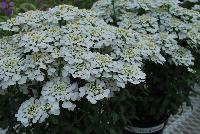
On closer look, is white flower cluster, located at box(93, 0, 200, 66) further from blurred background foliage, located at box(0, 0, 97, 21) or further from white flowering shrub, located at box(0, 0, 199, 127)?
blurred background foliage, located at box(0, 0, 97, 21)

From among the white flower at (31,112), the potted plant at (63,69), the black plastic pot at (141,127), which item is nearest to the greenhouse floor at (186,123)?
the black plastic pot at (141,127)

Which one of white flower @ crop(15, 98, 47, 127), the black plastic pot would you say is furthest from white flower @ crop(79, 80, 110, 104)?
the black plastic pot

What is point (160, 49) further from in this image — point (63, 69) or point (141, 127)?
point (63, 69)

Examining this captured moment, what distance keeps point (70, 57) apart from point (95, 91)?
20 centimetres

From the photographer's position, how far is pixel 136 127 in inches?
99.0

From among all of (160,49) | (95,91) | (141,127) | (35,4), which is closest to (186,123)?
(141,127)

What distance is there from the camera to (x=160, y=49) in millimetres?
2338

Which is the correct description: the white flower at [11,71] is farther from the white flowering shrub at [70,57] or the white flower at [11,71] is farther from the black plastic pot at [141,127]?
the black plastic pot at [141,127]

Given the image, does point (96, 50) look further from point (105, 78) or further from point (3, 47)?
point (3, 47)

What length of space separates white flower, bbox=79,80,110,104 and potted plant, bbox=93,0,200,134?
43 centimetres

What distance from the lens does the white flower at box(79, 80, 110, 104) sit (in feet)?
5.83

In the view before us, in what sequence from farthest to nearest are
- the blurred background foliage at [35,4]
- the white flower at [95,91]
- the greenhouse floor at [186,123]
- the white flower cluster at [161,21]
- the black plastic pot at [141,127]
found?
the blurred background foliage at [35,4] → the greenhouse floor at [186,123] → the black plastic pot at [141,127] → the white flower cluster at [161,21] → the white flower at [95,91]

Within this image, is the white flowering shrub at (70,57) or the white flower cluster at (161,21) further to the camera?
the white flower cluster at (161,21)

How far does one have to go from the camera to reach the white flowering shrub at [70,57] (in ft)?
5.97
